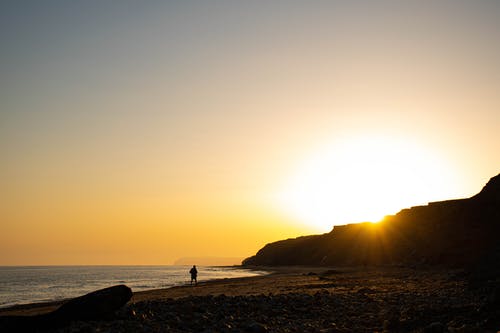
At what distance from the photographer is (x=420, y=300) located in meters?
21.5

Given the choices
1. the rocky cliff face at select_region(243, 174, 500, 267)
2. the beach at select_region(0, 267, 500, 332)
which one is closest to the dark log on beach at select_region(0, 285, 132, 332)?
the beach at select_region(0, 267, 500, 332)

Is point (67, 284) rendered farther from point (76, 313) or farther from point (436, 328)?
point (436, 328)

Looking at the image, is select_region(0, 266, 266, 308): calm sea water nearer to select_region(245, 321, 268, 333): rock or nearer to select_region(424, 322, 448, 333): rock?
select_region(245, 321, 268, 333): rock

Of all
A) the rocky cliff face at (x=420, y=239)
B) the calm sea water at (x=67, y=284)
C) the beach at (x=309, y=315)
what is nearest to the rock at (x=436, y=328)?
the beach at (x=309, y=315)

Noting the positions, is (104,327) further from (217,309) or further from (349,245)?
(349,245)

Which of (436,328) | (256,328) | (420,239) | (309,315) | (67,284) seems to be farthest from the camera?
(420,239)

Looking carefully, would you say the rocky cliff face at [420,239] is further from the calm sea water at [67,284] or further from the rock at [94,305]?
the calm sea water at [67,284]

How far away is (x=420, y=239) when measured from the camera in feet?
259

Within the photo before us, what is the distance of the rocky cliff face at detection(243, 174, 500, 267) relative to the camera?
51656 mm

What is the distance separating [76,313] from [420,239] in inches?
2952

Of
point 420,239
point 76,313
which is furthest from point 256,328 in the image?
point 420,239

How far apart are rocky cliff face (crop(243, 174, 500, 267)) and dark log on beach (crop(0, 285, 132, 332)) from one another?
23008mm

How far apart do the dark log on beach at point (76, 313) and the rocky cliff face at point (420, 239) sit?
906 inches

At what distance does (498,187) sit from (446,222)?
1683cm
